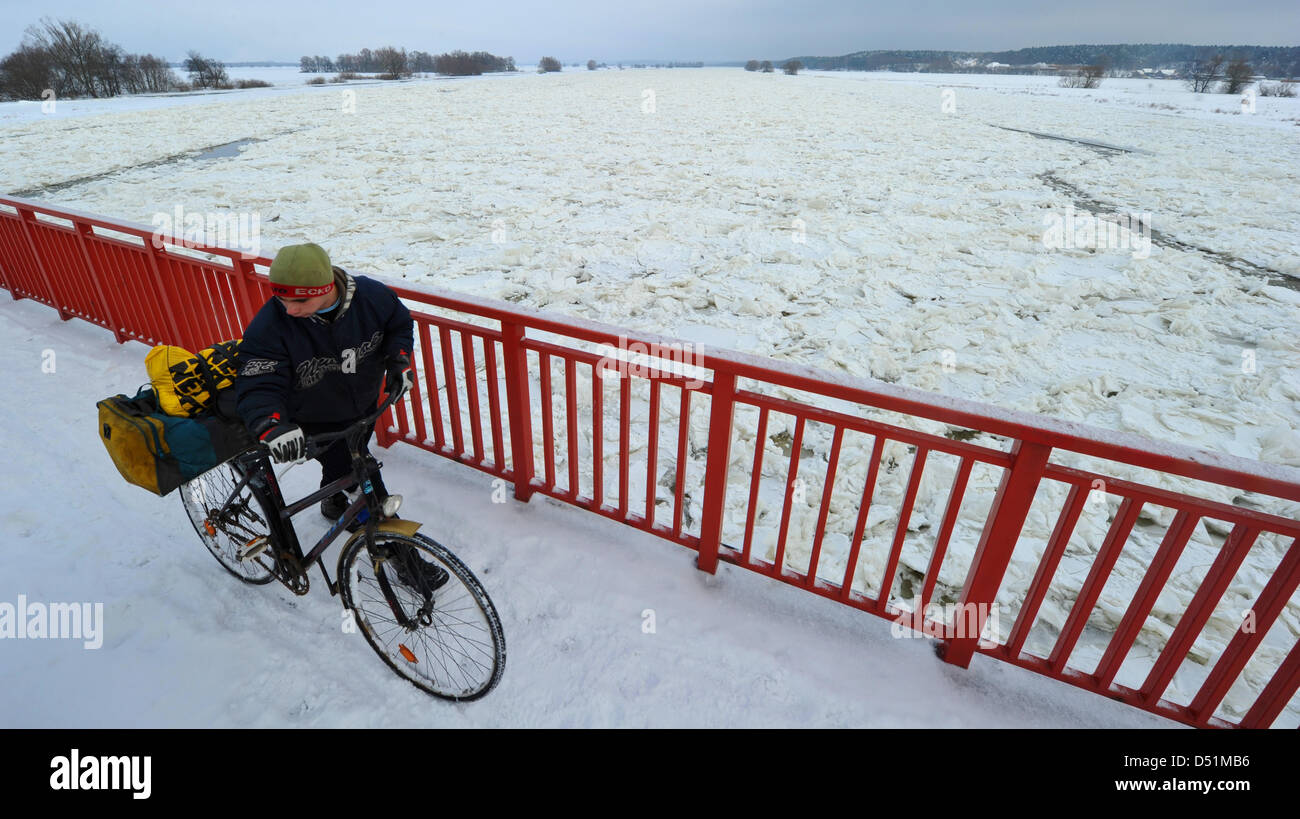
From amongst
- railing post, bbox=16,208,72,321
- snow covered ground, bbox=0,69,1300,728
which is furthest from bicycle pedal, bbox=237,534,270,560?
railing post, bbox=16,208,72,321

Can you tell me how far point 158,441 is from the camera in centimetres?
227

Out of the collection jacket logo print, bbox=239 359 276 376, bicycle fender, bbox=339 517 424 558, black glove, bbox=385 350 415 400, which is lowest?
bicycle fender, bbox=339 517 424 558

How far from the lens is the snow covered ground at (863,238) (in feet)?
19.4

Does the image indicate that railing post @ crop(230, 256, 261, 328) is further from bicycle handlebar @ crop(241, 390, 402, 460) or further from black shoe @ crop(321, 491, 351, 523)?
bicycle handlebar @ crop(241, 390, 402, 460)

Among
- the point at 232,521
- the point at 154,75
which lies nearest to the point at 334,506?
the point at 232,521

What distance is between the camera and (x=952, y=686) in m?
2.71

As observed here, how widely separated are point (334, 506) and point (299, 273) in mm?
1811

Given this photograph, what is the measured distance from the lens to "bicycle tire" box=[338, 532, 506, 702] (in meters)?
2.54

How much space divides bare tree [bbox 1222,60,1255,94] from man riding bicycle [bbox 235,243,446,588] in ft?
215

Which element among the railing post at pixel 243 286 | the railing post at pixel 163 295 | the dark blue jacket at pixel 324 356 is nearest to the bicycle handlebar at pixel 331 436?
the dark blue jacket at pixel 324 356

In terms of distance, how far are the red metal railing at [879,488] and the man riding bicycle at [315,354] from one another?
684 mm

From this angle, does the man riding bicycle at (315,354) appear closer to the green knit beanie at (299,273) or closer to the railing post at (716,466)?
the green knit beanie at (299,273)
